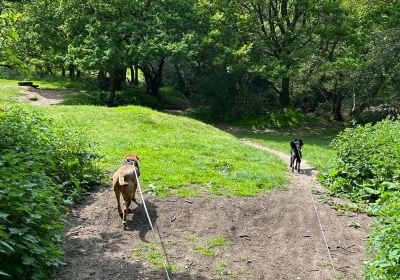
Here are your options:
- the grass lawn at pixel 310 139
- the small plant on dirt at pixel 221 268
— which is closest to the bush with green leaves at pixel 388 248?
the small plant on dirt at pixel 221 268

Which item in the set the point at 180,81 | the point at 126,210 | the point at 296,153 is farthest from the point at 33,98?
the point at 126,210

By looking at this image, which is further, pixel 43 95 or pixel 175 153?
pixel 43 95

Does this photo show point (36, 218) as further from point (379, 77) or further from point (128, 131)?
point (379, 77)

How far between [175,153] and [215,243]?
615cm

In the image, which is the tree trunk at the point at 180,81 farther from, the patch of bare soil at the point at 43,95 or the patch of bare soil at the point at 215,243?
the patch of bare soil at the point at 215,243

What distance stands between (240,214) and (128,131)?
8.47 meters

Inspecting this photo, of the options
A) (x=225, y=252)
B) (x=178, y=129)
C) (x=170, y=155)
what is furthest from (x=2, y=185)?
(x=178, y=129)

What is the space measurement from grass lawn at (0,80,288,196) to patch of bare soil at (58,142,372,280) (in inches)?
37.0

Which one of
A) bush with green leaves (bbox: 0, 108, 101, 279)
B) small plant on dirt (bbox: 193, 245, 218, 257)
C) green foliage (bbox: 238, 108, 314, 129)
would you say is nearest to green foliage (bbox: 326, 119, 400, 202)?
small plant on dirt (bbox: 193, 245, 218, 257)

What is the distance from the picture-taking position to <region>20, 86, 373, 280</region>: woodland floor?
7.00 metres

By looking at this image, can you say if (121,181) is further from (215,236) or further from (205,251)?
(215,236)

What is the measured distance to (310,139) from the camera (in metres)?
24.3

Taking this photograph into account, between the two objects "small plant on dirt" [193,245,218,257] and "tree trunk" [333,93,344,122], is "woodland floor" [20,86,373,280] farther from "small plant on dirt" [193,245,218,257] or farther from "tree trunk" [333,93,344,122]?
"tree trunk" [333,93,344,122]

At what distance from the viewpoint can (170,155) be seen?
13547 millimetres
